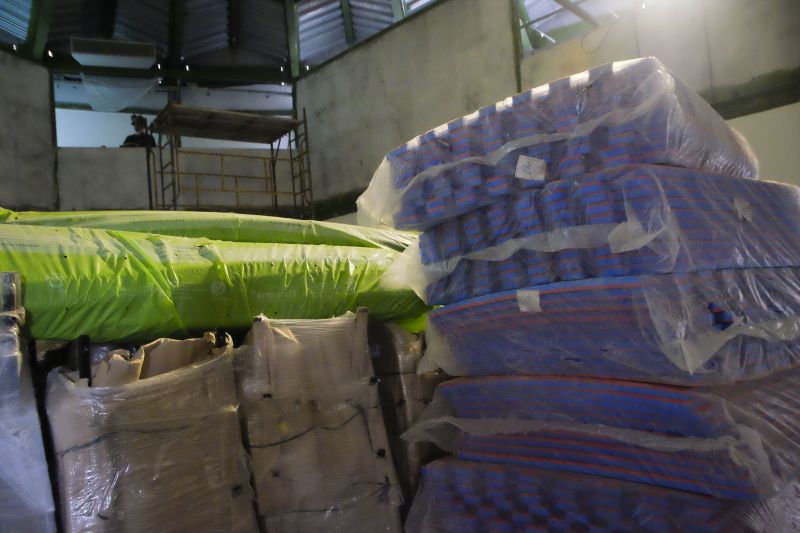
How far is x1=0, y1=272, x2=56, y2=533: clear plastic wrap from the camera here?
6.15 ft

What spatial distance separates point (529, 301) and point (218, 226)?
159cm

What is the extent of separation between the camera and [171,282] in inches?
94.0

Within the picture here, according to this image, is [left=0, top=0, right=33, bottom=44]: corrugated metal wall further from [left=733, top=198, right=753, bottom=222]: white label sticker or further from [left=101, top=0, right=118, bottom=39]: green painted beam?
[left=733, top=198, right=753, bottom=222]: white label sticker

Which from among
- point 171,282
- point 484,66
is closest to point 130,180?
point 484,66

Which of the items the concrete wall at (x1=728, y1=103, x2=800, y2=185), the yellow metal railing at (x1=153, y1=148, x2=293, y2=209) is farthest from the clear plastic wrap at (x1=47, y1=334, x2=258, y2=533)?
the yellow metal railing at (x1=153, y1=148, x2=293, y2=209)

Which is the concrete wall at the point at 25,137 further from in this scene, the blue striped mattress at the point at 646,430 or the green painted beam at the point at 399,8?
the blue striped mattress at the point at 646,430

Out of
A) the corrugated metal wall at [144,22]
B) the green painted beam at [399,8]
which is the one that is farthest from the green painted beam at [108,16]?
the green painted beam at [399,8]

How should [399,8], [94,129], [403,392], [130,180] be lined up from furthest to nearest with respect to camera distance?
1. [94,129]
2. [399,8]
3. [130,180]
4. [403,392]

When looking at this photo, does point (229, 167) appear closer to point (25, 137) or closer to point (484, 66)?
point (25, 137)

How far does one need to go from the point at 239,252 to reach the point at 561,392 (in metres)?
1.46

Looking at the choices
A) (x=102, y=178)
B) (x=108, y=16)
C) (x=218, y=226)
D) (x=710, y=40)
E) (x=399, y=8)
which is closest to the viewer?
(x=218, y=226)

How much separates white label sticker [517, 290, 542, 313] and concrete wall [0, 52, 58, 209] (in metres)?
Result: 6.32

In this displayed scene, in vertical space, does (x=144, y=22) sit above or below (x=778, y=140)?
above

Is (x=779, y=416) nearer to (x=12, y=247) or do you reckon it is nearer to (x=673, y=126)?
(x=673, y=126)
